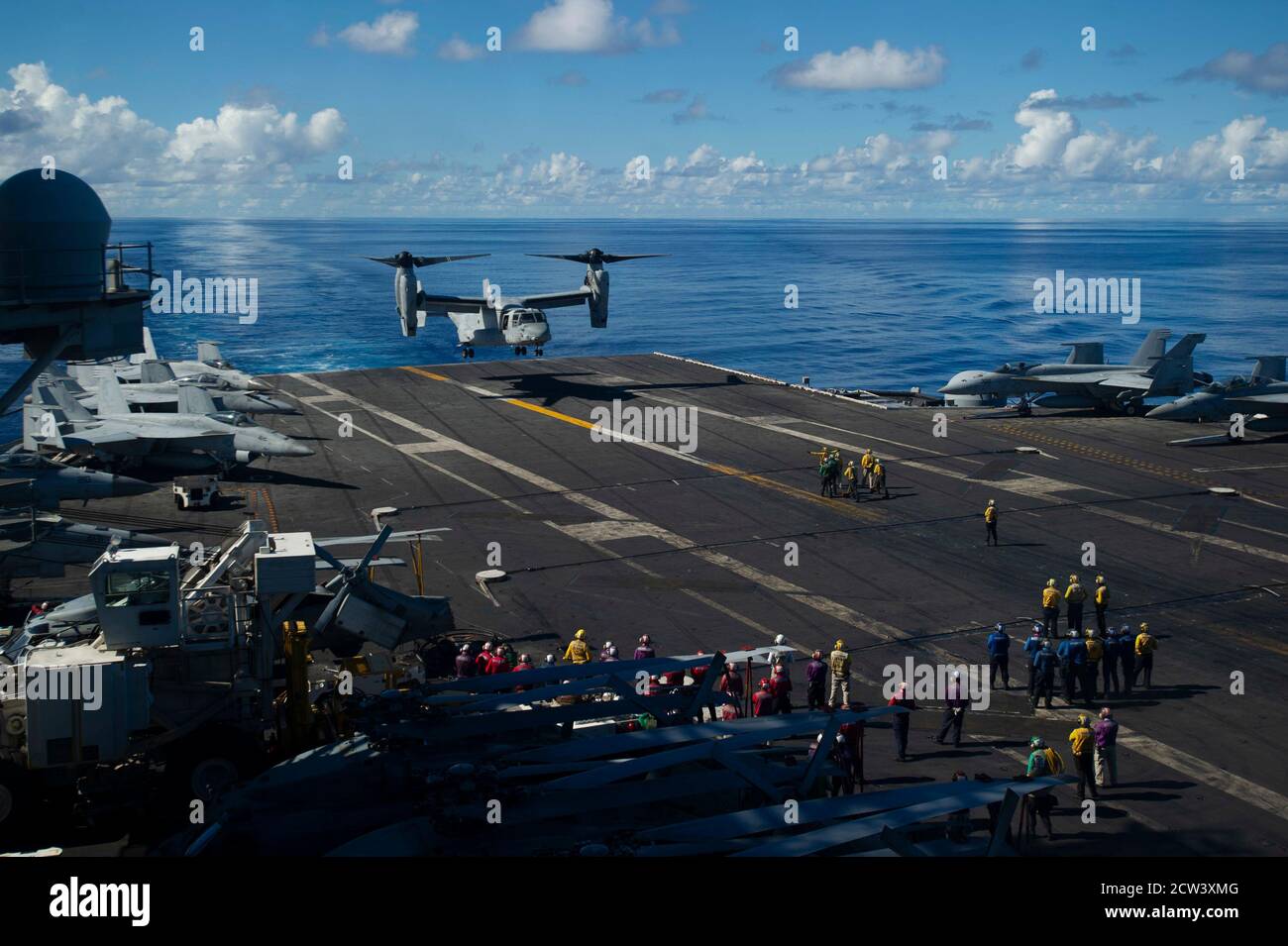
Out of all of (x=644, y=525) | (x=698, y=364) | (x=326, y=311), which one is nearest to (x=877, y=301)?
(x=326, y=311)

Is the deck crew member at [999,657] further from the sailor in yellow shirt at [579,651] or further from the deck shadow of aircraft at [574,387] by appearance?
the deck shadow of aircraft at [574,387]

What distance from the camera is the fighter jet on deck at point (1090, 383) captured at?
54094mm

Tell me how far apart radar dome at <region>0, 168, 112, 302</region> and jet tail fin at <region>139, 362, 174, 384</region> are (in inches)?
1448

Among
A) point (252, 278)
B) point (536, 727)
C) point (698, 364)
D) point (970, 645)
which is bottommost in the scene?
point (970, 645)

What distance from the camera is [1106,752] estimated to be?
17.9 m

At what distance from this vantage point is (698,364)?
7150 centimetres

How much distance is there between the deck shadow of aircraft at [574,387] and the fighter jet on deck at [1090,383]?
47.8 ft

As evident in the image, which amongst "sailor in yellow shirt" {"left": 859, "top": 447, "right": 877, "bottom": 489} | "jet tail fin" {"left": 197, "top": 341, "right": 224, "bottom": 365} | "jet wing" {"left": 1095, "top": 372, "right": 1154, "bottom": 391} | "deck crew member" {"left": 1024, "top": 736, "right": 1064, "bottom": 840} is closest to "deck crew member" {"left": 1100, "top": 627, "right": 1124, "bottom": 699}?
"deck crew member" {"left": 1024, "top": 736, "right": 1064, "bottom": 840}

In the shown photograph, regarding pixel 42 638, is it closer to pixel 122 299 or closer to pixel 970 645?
pixel 122 299

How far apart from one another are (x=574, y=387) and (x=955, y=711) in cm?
4345

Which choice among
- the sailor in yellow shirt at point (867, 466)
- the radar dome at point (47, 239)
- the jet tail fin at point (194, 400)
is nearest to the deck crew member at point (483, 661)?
the radar dome at point (47, 239)

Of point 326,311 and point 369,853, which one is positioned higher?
point 326,311

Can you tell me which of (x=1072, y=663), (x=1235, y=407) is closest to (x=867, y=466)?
(x=1072, y=663)

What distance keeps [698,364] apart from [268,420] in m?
28.3
